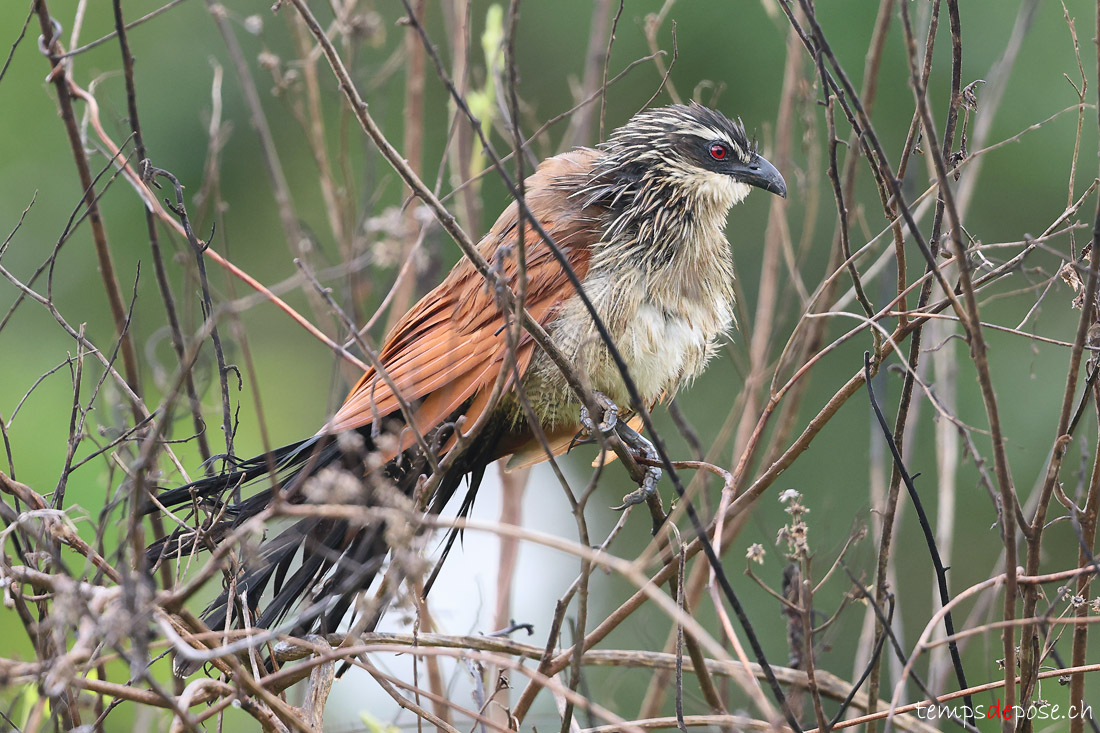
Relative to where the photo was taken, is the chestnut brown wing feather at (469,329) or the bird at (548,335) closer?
the bird at (548,335)

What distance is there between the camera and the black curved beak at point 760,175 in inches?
86.7

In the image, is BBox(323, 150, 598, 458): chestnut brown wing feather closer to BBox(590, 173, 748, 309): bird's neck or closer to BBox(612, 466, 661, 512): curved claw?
BBox(590, 173, 748, 309): bird's neck

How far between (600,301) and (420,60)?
879 mm

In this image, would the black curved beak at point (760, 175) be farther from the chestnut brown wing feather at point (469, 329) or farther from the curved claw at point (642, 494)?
the curved claw at point (642, 494)

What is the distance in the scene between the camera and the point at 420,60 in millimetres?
2438

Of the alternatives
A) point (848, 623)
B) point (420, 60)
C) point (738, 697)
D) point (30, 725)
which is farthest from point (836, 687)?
point (848, 623)

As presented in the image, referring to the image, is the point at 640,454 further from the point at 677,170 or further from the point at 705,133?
the point at 705,133

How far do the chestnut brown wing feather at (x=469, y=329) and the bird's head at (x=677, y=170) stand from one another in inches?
3.1

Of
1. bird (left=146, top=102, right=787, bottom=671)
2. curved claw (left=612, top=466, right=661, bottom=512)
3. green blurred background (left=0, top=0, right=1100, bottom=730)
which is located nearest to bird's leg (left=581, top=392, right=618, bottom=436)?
bird (left=146, top=102, right=787, bottom=671)

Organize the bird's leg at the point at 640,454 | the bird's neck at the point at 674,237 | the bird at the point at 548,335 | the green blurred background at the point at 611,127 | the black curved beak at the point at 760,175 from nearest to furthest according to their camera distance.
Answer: the bird at the point at 548,335 < the bird's leg at the point at 640,454 < the bird's neck at the point at 674,237 < the black curved beak at the point at 760,175 < the green blurred background at the point at 611,127

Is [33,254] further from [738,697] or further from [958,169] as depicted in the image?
[958,169]

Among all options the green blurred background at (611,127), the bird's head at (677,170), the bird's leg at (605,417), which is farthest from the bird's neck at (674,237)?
the green blurred background at (611,127)

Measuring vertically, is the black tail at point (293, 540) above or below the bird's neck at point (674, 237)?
below

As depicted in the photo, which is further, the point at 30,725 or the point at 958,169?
the point at 958,169
